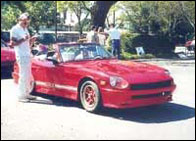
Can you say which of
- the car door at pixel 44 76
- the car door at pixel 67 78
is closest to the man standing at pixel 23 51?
the car door at pixel 44 76

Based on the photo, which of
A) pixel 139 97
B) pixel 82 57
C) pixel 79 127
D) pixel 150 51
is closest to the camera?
pixel 79 127

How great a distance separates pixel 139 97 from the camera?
316 inches

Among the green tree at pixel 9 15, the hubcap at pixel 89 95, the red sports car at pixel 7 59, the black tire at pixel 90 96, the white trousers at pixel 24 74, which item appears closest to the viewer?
the black tire at pixel 90 96

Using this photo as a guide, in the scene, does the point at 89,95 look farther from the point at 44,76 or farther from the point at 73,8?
the point at 73,8

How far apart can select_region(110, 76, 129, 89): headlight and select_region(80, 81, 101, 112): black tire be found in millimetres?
328

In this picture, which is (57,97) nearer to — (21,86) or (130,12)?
(21,86)

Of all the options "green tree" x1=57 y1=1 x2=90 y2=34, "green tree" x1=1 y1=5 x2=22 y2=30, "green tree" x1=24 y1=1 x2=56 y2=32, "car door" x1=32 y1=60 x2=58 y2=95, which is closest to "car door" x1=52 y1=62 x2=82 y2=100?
"car door" x1=32 y1=60 x2=58 y2=95

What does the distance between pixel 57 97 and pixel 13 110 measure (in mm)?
1443

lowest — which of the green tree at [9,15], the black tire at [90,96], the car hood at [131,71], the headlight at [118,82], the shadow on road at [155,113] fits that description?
the shadow on road at [155,113]

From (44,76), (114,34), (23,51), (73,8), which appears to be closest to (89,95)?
(44,76)

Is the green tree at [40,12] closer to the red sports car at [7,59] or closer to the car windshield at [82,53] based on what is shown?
the red sports car at [7,59]

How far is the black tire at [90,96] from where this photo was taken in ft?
27.1

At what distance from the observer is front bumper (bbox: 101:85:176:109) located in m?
7.95

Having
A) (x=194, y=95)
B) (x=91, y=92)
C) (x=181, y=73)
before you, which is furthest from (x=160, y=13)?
(x=91, y=92)
